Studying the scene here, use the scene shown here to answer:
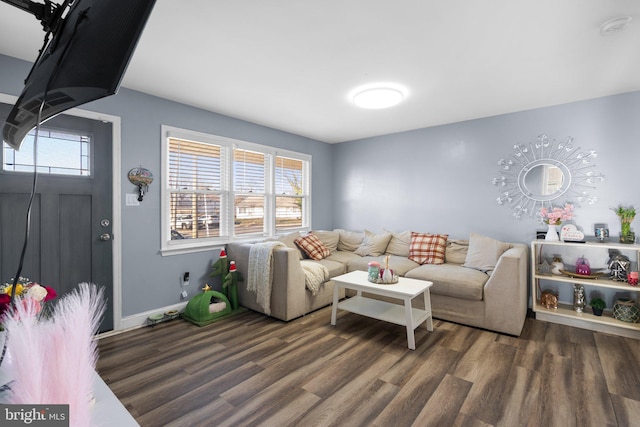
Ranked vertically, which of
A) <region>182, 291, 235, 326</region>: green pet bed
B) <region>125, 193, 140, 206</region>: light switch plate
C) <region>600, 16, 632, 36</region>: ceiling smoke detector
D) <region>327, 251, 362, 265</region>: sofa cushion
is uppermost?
<region>600, 16, 632, 36</region>: ceiling smoke detector

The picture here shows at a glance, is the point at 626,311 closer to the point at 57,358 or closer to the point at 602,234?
the point at 602,234

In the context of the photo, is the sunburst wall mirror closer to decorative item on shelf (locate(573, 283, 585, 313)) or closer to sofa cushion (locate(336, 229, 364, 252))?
decorative item on shelf (locate(573, 283, 585, 313))

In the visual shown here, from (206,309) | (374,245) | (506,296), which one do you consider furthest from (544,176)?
(206,309)

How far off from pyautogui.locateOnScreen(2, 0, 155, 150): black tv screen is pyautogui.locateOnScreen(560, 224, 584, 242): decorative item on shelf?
402 cm

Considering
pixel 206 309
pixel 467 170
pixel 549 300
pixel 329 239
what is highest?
pixel 467 170

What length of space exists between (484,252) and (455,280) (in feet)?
2.18

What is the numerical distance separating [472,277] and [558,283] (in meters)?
1.18

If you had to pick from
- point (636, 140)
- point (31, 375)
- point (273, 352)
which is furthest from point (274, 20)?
point (636, 140)

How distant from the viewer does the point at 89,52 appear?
65cm

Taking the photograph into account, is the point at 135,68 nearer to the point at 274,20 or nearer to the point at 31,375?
the point at 274,20

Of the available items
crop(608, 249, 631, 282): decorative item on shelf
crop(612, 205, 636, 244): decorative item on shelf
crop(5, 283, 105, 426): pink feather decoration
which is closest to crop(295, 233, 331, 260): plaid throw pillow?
crop(608, 249, 631, 282): decorative item on shelf

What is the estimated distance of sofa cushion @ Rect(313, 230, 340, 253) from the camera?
4.75m

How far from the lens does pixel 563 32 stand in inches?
80.4

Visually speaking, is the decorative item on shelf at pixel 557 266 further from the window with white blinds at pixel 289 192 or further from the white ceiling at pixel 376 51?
the window with white blinds at pixel 289 192
